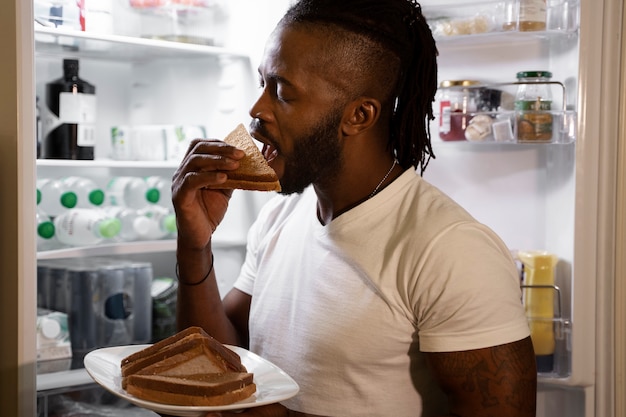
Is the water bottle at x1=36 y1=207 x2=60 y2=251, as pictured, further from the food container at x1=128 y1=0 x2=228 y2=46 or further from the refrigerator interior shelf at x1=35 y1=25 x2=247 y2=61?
the food container at x1=128 y1=0 x2=228 y2=46

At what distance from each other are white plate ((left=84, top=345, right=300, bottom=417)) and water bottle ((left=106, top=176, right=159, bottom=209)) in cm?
96

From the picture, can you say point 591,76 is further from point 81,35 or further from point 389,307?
point 81,35

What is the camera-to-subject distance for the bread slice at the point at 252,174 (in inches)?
57.7

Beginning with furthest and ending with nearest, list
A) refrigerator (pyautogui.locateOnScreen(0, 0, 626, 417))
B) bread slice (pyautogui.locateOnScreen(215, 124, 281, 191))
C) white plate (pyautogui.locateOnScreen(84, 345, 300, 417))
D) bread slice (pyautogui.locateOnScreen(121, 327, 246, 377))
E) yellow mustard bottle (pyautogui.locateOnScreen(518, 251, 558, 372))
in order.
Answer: yellow mustard bottle (pyautogui.locateOnScreen(518, 251, 558, 372)) < refrigerator (pyautogui.locateOnScreen(0, 0, 626, 417)) < bread slice (pyautogui.locateOnScreen(215, 124, 281, 191)) < bread slice (pyautogui.locateOnScreen(121, 327, 246, 377)) < white plate (pyautogui.locateOnScreen(84, 345, 300, 417))

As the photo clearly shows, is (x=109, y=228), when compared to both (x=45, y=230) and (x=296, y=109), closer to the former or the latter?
(x=45, y=230)

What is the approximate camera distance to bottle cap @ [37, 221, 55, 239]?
2131 millimetres

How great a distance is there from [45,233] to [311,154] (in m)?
0.93

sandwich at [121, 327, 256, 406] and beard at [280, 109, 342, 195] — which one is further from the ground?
beard at [280, 109, 342, 195]

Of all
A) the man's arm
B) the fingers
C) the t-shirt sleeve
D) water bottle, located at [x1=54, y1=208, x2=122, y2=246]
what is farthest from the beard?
water bottle, located at [x1=54, y1=208, x2=122, y2=246]

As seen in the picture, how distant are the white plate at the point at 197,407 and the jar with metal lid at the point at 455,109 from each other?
84 cm

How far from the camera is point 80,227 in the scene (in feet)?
7.06

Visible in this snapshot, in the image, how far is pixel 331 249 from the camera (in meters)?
1.60

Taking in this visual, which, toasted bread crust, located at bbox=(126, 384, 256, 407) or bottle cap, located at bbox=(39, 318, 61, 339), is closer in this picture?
toasted bread crust, located at bbox=(126, 384, 256, 407)

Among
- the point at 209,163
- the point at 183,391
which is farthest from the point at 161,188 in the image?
the point at 183,391
